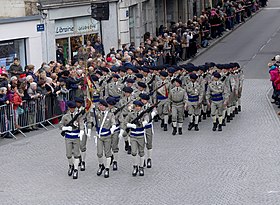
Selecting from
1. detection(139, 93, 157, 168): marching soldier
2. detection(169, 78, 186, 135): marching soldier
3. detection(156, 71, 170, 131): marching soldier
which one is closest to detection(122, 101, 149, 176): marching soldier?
detection(139, 93, 157, 168): marching soldier

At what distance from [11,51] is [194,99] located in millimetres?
9339

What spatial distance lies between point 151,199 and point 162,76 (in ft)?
26.4

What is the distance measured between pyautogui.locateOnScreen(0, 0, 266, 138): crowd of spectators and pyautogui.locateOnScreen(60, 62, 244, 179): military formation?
910 millimetres

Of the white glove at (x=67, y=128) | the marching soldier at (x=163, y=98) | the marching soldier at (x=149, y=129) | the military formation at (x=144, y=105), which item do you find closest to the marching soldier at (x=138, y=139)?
the military formation at (x=144, y=105)

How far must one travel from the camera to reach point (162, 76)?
22.9 meters

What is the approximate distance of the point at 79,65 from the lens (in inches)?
1051

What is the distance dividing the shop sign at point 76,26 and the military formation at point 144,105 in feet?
25.6

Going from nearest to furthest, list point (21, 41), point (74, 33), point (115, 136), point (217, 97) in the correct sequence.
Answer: point (115, 136), point (217, 97), point (21, 41), point (74, 33)

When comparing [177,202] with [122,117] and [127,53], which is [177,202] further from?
[127,53]

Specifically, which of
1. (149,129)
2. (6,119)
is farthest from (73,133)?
(6,119)

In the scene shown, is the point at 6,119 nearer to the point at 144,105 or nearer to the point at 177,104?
the point at 177,104

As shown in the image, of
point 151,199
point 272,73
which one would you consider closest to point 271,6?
point 272,73

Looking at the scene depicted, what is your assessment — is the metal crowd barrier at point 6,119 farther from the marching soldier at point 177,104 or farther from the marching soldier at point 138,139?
the marching soldier at point 138,139

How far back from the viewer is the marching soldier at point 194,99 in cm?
2253
